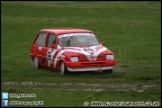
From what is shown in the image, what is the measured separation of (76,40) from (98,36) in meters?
14.4

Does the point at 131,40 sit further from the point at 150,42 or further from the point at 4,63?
the point at 4,63

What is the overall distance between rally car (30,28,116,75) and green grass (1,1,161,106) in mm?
315

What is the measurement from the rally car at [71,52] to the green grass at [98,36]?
0.31 meters

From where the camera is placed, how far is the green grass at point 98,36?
15.2m

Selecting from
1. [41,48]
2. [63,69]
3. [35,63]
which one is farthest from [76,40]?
[35,63]

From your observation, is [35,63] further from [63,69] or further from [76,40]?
[63,69]

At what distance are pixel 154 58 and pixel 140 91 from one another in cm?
893

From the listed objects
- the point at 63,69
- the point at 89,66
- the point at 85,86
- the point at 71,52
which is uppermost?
the point at 71,52

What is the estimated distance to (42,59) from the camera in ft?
66.5

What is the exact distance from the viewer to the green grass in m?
15.2

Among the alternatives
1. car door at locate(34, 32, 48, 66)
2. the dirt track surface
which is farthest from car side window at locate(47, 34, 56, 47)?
the dirt track surface

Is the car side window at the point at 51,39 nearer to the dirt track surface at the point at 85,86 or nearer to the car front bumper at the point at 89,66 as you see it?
the car front bumper at the point at 89,66

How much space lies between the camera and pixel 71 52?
18.4 meters

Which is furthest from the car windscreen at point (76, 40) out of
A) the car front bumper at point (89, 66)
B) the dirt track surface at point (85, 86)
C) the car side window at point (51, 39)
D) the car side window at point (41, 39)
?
the dirt track surface at point (85, 86)
